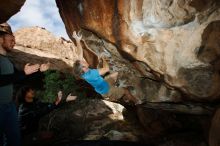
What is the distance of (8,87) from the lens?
15.3ft

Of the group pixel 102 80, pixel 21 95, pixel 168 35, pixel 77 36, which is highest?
pixel 77 36

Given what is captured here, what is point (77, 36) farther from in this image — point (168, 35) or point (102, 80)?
point (168, 35)

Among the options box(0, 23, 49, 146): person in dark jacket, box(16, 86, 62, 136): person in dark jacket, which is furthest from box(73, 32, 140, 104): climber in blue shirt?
box(16, 86, 62, 136): person in dark jacket

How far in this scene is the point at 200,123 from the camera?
6.90 metres

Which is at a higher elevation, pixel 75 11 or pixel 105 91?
pixel 75 11

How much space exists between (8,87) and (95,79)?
241 cm

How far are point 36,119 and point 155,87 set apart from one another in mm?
4117

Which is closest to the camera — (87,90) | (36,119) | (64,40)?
(36,119)

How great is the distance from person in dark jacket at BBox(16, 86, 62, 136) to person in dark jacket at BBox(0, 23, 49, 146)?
3.43 meters

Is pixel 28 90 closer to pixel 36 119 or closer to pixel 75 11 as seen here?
pixel 36 119

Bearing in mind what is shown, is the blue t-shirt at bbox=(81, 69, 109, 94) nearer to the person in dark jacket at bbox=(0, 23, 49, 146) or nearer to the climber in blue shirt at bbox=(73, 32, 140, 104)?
the climber in blue shirt at bbox=(73, 32, 140, 104)

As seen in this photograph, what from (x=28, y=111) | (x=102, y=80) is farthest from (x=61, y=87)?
(x=102, y=80)

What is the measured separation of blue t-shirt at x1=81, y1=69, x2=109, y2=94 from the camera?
6648 mm

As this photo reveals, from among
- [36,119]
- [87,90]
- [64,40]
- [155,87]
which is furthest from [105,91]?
[64,40]
